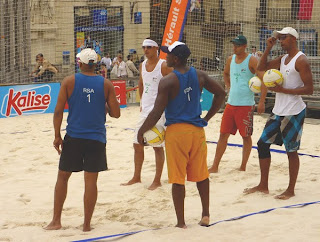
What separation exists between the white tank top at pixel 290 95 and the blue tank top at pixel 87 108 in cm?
191

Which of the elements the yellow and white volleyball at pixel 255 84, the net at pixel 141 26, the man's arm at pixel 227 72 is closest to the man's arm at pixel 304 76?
the yellow and white volleyball at pixel 255 84

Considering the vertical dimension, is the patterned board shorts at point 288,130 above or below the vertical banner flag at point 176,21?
below

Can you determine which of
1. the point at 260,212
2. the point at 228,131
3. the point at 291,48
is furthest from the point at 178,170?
the point at 228,131

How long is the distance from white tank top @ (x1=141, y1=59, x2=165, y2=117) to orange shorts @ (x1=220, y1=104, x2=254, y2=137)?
3.79 ft

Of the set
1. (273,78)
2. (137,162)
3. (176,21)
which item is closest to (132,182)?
(137,162)

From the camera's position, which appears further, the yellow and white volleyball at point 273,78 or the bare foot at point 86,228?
the yellow and white volleyball at point 273,78

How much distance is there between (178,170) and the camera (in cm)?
473

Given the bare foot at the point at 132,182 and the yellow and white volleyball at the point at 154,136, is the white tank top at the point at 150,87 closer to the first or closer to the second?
the bare foot at the point at 132,182

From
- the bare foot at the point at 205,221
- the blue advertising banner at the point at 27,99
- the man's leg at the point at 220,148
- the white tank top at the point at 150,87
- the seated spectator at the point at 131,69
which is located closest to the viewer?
the bare foot at the point at 205,221

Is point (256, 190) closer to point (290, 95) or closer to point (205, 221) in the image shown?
point (290, 95)

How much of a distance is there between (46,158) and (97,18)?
66.9 feet

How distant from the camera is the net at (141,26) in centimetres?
2319

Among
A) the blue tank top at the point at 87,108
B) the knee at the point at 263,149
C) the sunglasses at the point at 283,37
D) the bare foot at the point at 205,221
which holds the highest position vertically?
the sunglasses at the point at 283,37

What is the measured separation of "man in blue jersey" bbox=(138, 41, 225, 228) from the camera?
15.2 feet
